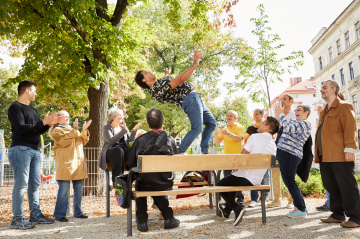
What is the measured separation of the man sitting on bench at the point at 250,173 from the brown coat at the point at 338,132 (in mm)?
717

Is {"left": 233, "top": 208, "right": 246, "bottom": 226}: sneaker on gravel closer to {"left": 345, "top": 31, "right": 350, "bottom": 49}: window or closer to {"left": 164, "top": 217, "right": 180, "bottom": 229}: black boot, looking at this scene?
{"left": 164, "top": 217, "right": 180, "bottom": 229}: black boot

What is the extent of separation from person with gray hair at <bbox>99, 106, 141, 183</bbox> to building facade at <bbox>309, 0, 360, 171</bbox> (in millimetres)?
26066

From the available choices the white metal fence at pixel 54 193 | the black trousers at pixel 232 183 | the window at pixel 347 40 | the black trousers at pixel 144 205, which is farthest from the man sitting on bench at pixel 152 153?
the window at pixel 347 40

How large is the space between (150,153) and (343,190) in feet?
8.85

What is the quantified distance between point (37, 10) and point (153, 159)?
19.3 feet

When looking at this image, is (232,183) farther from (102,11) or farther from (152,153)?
(102,11)

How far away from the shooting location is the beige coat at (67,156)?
5.02 metres

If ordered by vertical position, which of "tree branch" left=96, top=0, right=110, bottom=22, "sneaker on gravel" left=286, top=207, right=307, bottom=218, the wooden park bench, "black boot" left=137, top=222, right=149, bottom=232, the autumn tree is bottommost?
"sneaker on gravel" left=286, top=207, right=307, bottom=218

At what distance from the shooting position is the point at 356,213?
3.97m

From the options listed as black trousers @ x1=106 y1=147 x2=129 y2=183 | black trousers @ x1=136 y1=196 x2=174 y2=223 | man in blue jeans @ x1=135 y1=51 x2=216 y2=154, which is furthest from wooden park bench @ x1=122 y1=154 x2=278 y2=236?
black trousers @ x1=106 y1=147 x2=129 y2=183

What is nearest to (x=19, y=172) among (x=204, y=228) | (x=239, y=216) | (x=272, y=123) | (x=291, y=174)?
(x=204, y=228)

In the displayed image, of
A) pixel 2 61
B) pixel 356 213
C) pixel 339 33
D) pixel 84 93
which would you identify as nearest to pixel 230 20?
pixel 84 93

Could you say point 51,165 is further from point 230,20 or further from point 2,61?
point 230,20

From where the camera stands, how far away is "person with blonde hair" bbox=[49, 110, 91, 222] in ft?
16.5
